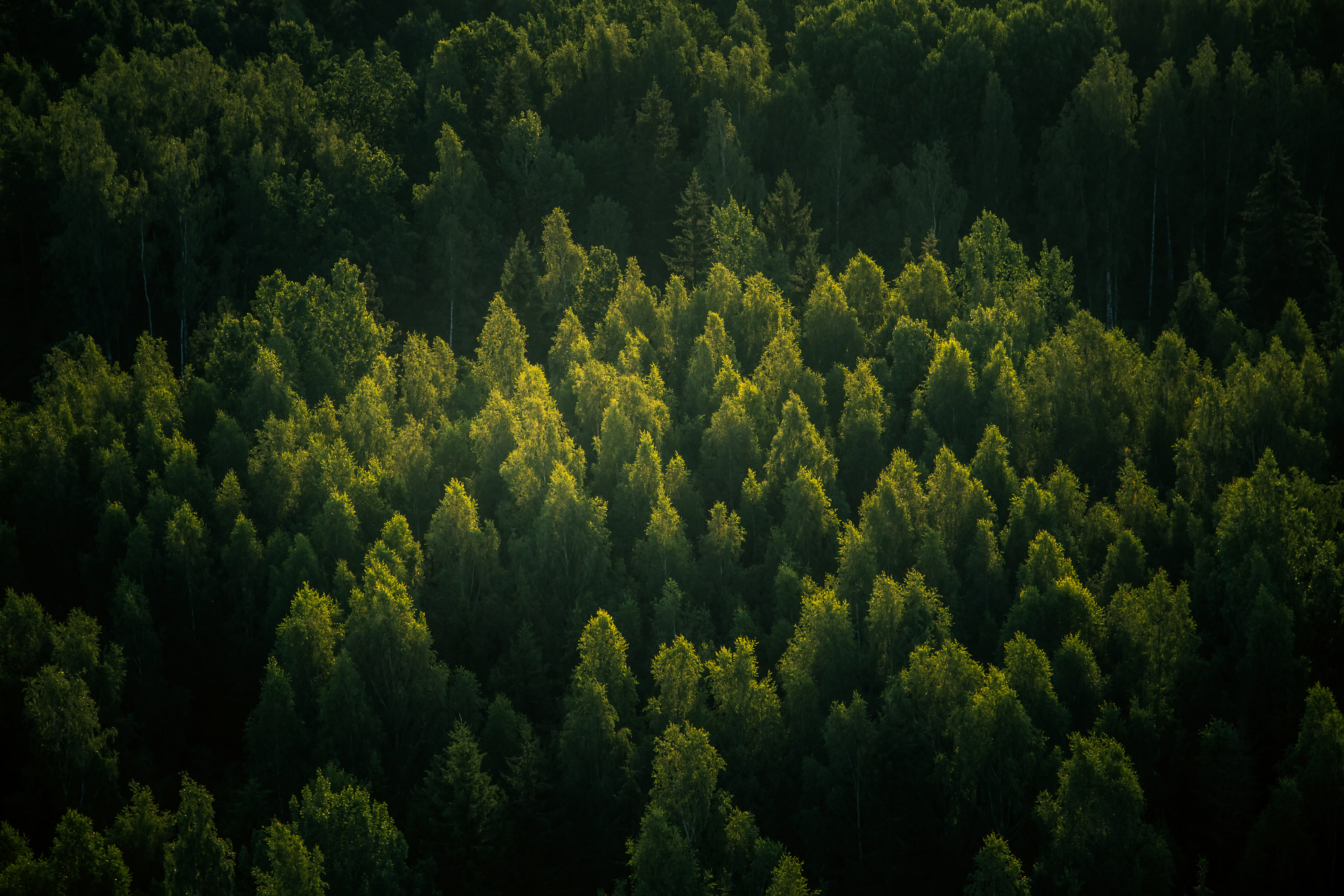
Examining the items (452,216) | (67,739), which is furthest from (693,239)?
(67,739)

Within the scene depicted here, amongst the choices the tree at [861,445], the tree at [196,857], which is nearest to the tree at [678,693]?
the tree at [196,857]

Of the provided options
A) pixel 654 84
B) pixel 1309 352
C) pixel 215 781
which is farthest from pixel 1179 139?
pixel 215 781

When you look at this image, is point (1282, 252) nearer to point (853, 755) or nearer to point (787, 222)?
point (787, 222)

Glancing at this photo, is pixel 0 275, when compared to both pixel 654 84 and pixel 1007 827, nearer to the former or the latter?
pixel 654 84

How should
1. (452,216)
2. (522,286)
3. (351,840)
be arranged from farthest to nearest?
1. (452,216)
2. (522,286)
3. (351,840)

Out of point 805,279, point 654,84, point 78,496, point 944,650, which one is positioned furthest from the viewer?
point 654,84

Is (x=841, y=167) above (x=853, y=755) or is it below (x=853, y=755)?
above

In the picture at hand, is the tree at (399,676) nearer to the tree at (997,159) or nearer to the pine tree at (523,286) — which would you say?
the pine tree at (523,286)
